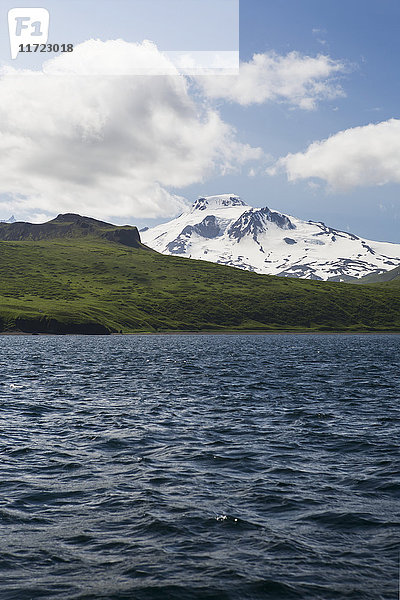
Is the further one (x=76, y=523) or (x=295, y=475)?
(x=295, y=475)

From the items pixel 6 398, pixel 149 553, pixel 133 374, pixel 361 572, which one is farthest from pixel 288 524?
pixel 133 374

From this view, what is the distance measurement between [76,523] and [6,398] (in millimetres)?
36450

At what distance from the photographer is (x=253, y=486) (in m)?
25.3

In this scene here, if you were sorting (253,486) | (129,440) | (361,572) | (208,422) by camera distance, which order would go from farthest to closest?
(208,422) < (129,440) < (253,486) < (361,572)

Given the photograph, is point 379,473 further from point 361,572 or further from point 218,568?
point 218,568

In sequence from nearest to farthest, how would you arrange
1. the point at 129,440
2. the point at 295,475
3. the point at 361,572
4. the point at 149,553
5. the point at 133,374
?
the point at 361,572
the point at 149,553
the point at 295,475
the point at 129,440
the point at 133,374

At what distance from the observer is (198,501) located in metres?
23.1

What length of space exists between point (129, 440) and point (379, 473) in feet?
51.4

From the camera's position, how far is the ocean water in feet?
52.1

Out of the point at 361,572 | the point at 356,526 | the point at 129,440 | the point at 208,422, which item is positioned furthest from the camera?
the point at 208,422

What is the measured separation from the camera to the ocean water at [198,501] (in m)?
15.9

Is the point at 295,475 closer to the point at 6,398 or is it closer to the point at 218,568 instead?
the point at 218,568

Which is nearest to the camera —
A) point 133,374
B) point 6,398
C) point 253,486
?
point 253,486

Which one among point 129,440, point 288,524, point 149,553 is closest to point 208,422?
point 129,440
